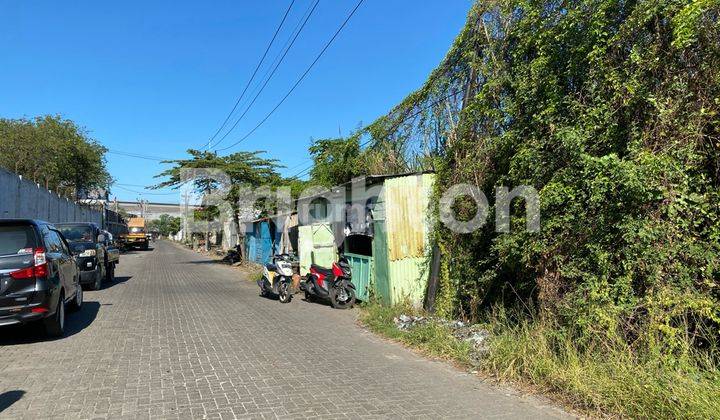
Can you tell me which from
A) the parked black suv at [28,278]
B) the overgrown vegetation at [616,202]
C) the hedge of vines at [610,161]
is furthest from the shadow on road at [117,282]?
the overgrown vegetation at [616,202]

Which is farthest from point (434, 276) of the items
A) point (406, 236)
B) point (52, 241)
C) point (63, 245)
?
point (63, 245)

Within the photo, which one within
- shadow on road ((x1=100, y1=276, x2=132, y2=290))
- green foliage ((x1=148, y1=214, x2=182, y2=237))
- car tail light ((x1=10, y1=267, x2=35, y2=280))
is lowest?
shadow on road ((x1=100, y1=276, x2=132, y2=290))

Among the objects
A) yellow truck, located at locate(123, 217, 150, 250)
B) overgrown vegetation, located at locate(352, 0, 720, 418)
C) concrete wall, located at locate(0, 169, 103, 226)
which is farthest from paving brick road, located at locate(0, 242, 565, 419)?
yellow truck, located at locate(123, 217, 150, 250)

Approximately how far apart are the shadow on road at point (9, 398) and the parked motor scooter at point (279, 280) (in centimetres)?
747

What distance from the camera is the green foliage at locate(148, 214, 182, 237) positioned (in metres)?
101

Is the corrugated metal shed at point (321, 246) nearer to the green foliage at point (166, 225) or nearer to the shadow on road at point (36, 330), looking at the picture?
the shadow on road at point (36, 330)

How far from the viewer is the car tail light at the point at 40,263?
287 inches

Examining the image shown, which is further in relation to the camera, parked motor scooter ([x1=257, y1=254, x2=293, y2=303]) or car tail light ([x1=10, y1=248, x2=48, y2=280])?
parked motor scooter ([x1=257, y1=254, x2=293, y2=303])

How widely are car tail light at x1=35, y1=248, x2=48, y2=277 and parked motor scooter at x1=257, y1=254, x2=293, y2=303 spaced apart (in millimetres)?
5897

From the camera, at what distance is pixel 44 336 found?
26.1 ft

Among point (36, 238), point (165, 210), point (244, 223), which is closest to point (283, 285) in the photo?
point (36, 238)

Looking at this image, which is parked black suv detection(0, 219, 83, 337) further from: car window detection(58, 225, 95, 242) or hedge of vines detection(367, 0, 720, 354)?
car window detection(58, 225, 95, 242)

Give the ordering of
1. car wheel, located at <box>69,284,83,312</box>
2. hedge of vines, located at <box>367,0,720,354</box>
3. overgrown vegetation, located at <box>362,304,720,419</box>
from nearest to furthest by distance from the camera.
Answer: overgrown vegetation, located at <box>362,304,720,419</box> → hedge of vines, located at <box>367,0,720,354</box> → car wheel, located at <box>69,284,83,312</box>

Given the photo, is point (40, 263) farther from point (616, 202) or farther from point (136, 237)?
point (136, 237)
